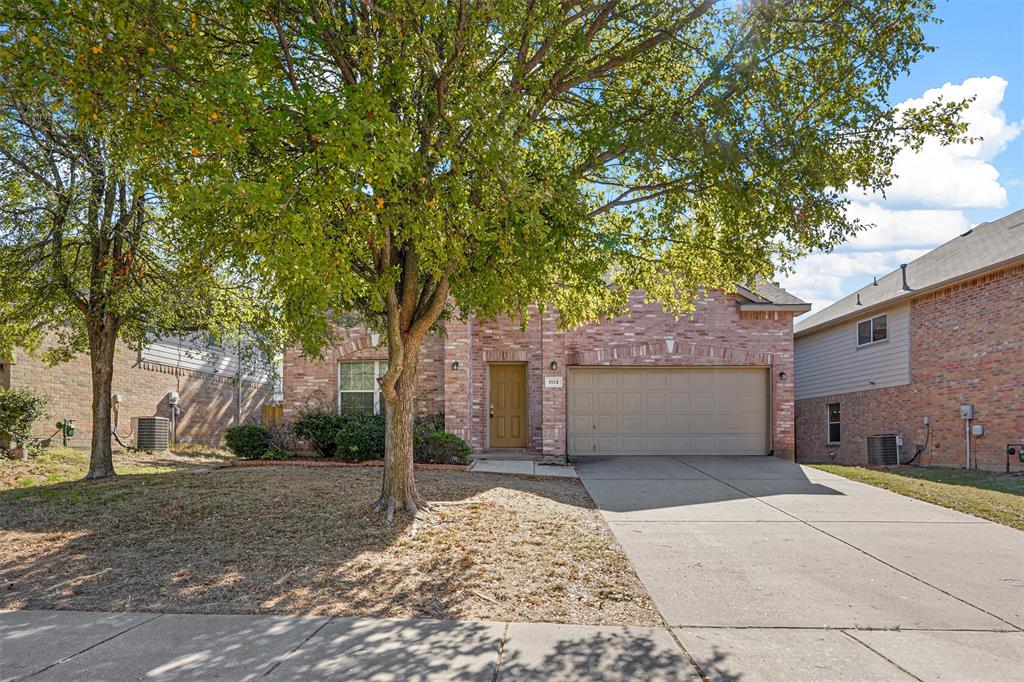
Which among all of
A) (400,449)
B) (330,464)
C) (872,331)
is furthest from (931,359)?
(400,449)

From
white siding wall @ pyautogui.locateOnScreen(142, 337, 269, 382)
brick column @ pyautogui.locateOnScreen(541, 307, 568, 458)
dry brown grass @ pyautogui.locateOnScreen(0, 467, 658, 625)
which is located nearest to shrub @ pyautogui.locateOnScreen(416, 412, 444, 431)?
brick column @ pyautogui.locateOnScreen(541, 307, 568, 458)

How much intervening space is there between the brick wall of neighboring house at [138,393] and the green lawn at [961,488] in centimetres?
1498

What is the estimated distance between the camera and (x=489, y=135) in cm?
634

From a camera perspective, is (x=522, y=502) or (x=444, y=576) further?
(x=522, y=502)

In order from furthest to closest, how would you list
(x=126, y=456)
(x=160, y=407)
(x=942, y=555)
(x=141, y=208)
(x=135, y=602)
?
(x=160, y=407) < (x=126, y=456) < (x=141, y=208) < (x=942, y=555) < (x=135, y=602)

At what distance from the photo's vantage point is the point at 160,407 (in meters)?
19.1

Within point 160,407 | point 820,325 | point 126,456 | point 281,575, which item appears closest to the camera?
point 281,575

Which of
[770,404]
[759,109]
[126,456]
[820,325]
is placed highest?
[759,109]

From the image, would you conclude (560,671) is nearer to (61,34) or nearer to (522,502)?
(522,502)

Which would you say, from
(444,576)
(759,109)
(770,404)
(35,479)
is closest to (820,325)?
(770,404)

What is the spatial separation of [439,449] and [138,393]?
9312mm

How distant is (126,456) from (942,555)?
1543cm

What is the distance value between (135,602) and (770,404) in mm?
14157

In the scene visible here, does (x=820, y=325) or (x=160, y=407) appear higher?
(x=820, y=325)
